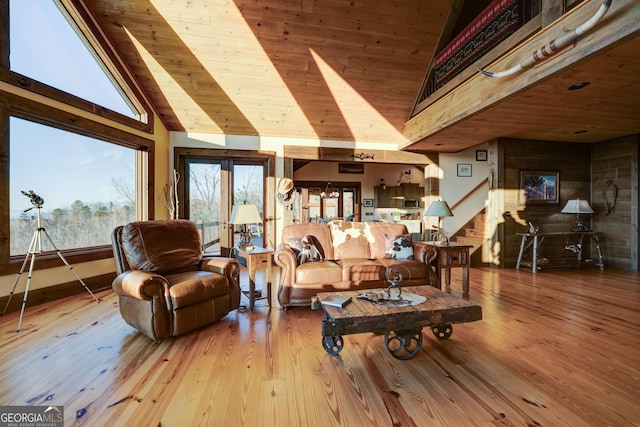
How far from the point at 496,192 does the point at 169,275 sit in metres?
5.70

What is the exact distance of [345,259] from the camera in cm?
359

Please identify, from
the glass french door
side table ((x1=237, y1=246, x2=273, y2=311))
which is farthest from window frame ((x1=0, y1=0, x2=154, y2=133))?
side table ((x1=237, y1=246, x2=273, y2=311))

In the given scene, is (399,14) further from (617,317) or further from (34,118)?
(34,118)

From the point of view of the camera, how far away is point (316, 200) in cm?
988

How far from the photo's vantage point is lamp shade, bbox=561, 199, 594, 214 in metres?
5.17

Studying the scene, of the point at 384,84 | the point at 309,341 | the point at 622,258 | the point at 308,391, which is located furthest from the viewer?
the point at 622,258

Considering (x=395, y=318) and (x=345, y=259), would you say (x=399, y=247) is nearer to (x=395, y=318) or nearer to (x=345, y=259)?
(x=345, y=259)

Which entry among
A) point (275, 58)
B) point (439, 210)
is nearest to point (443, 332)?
point (439, 210)

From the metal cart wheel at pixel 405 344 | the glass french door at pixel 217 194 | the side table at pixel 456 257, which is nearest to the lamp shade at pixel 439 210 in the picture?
the side table at pixel 456 257

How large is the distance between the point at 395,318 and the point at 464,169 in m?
5.35

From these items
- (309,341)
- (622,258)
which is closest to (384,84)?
(309,341)

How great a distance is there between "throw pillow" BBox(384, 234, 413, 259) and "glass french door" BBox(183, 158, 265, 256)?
2879mm

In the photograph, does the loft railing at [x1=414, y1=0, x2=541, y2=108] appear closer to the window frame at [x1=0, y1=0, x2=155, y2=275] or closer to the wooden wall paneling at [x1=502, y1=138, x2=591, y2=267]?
the wooden wall paneling at [x1=502, y1=138, x2=591, y2=267]

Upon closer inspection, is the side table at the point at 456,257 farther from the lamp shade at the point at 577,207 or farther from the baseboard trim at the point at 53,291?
the baseboard trim at the point at 53,291
